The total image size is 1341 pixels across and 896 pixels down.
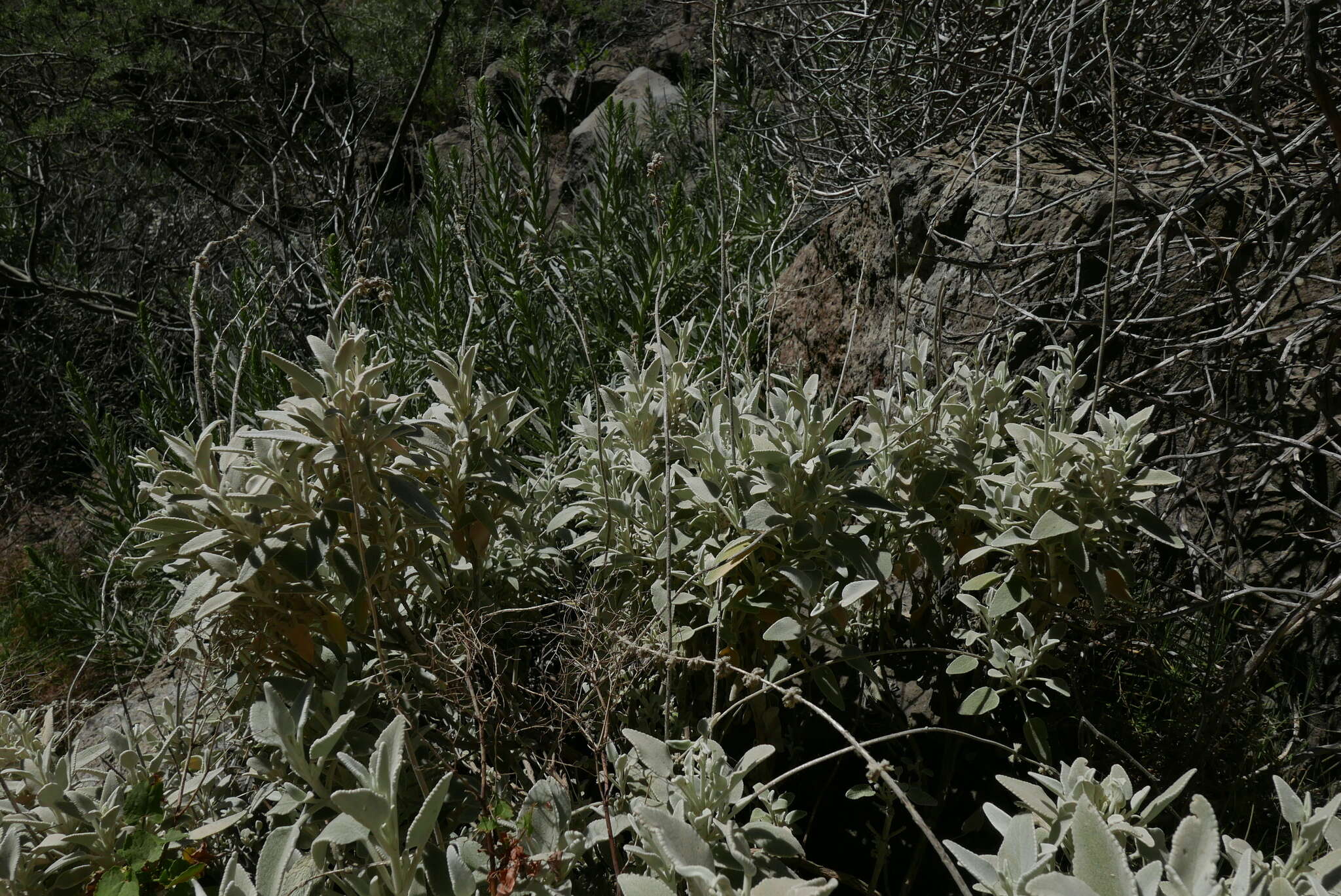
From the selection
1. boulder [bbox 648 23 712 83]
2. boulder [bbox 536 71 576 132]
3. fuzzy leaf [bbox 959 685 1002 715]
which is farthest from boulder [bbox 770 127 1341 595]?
boulder [bbox 648 23 712 83]

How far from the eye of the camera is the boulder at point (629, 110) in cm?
489

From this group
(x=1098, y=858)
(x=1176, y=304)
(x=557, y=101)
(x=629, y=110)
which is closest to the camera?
(x=1098, y=858)

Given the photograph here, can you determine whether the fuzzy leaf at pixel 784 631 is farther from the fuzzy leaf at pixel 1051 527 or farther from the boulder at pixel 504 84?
the boulder at pixel 504 84

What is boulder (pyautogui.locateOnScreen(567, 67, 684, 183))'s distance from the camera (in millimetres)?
4887

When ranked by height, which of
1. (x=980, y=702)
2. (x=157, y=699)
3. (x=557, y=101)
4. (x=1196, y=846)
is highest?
(x=1196, y=846)

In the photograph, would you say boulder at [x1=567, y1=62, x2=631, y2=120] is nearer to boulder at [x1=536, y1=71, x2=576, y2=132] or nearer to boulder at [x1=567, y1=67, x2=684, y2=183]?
boulder at [x1=536, y1=71, x2=576, y2=132]

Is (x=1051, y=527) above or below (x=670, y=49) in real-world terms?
above

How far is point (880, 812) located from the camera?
1611 mm

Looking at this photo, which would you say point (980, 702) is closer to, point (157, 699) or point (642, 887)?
point (642, 887)

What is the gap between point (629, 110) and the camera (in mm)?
4195

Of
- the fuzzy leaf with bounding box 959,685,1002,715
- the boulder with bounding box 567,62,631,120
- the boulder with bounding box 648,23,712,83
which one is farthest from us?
the boulder with bounding box 648,23,712,83

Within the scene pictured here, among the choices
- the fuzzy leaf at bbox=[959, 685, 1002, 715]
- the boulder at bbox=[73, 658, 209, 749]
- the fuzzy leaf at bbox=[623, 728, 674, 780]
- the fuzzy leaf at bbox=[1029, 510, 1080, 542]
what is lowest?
the boulder at bbox=[73, 658, 209, 749]

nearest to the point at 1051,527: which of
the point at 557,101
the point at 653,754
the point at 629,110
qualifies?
the point at 653,754

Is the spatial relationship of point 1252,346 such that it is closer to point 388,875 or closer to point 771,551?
point 771,551
